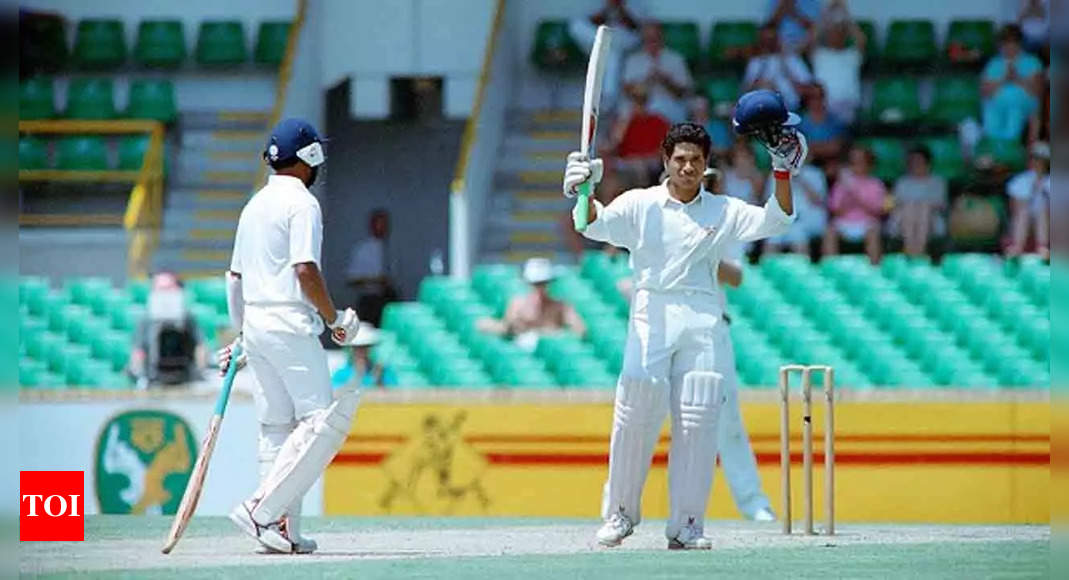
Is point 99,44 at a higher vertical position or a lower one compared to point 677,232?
higher

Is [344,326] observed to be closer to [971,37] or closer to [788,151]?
[788,151]

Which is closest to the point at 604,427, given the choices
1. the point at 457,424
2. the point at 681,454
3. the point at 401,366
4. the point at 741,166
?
the point at 457,424

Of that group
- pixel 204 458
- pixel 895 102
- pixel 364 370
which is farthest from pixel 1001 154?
pixel 204 458

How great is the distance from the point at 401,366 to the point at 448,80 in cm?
439

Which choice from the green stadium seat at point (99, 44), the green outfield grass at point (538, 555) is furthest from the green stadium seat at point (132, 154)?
the green outfield grass at point (538, 555)

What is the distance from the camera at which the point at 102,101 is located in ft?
66.5

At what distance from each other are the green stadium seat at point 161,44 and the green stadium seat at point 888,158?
5.89 meters

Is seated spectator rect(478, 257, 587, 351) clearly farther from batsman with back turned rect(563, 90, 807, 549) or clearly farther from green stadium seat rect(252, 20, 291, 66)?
batsman with back turned rect(563, 90, 807, 549)

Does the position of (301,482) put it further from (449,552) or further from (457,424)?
(457,424)

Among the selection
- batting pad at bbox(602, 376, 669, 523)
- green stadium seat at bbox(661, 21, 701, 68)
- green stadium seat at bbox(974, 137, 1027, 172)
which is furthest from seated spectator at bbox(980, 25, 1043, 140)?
batting pad at bbox(602, 376, 669, 523)

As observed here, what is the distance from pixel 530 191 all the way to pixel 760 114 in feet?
32.7

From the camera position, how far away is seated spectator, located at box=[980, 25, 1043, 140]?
17.8 metres

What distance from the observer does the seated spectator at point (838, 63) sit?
18047 mm

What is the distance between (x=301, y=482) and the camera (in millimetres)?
8984
